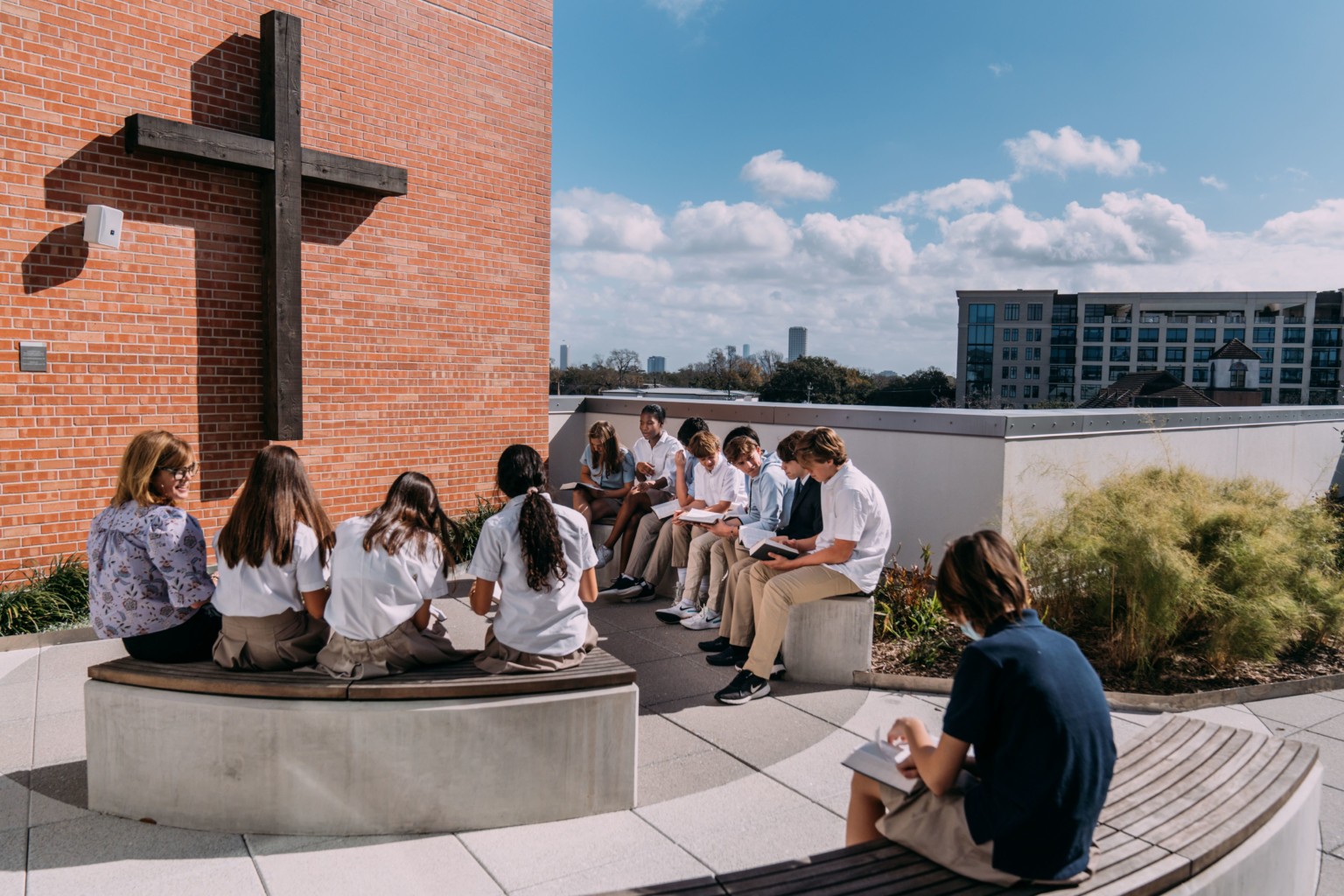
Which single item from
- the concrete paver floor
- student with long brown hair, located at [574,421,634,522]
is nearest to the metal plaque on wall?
the concrete paver floor

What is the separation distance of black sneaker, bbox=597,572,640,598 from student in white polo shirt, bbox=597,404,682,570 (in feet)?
0.74

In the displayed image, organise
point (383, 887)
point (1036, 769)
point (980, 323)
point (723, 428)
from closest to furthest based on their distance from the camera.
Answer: point (1036, 769) < point (383, 887) < point (723, 428) < point (980, 323)

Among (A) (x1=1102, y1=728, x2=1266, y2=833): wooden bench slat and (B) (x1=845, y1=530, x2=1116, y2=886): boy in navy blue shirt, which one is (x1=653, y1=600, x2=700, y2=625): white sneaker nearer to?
(A) (x1=1102, y1=728, x2=1266, y2=833): wooden bench slat

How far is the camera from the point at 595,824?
4102mm

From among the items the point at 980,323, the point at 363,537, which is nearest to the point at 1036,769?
the point at 363,537

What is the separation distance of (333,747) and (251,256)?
228 inches

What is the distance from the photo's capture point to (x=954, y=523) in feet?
25.1

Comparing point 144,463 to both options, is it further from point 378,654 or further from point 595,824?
point 595,824

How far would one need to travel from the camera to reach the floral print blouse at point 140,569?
4.22 m

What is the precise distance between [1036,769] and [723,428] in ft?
25.3

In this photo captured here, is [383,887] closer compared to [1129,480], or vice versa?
[383,887]

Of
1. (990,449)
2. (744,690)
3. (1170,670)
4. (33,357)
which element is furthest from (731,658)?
(33,357)

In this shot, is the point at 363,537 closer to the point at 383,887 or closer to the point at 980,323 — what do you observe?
the point at 383,887

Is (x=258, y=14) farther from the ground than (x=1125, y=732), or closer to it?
farther from the ground
